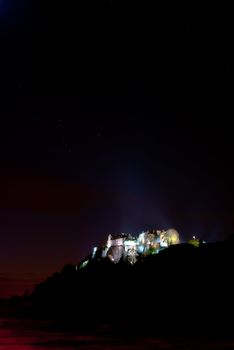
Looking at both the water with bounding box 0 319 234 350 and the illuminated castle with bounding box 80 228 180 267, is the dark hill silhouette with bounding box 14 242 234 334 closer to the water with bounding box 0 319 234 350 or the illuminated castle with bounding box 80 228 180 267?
the illuminated castle with bounding box 80 228 180 267

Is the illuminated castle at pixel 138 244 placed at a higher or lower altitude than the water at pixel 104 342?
higher

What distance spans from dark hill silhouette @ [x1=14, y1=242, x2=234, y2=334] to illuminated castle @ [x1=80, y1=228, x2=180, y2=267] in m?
4.19

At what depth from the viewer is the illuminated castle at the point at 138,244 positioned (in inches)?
3713

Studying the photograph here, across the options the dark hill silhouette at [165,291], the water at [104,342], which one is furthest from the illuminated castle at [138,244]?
the water at [104,342]

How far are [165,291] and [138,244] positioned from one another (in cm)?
2622

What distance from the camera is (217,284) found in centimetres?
6494

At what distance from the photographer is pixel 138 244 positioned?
9738 centimetres

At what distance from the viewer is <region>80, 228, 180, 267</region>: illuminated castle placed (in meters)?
94.3

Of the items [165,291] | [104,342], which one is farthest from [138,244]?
[104,342]

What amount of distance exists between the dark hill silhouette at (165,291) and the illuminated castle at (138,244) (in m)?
4.19

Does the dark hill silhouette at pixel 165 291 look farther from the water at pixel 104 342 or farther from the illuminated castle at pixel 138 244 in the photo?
the water at pixel 104 342

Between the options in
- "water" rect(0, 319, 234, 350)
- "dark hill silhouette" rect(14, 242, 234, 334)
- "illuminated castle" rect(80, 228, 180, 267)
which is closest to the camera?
"water" rect(0, 319, 234, 350)

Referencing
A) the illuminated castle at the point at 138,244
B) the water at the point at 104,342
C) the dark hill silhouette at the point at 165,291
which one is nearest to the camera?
the water at the point at 104,342

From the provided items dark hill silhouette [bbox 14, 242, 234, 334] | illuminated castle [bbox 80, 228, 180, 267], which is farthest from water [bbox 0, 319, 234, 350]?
illuminated castle [bbox 80, 228, 180, 267]
